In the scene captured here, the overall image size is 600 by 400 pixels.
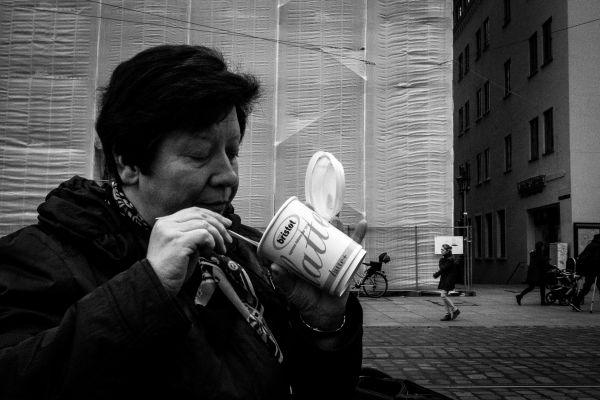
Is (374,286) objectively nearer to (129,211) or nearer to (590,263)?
(590,263)

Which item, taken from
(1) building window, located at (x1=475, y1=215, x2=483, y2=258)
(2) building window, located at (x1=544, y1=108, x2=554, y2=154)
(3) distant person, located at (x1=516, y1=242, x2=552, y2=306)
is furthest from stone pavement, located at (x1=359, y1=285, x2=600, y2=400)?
(1) building window, located at (x1=475, y1=215, x2=483, y2=258)

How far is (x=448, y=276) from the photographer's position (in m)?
11.6

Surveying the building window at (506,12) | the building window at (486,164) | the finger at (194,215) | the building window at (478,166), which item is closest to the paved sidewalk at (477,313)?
the finger at (194,215)

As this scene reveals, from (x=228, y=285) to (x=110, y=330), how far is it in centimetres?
34

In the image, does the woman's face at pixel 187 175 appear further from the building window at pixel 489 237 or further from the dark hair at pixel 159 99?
the building window at pixel 489 237

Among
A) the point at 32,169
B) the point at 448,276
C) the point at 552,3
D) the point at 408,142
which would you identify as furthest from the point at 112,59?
the point at 552,3

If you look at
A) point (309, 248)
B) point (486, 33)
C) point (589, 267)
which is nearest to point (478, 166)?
point (486, 33)

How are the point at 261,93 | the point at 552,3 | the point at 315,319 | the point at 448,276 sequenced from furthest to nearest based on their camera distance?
the point at 552,3 < the point at 448,276 < the point at 261,93 < the point at 315,319

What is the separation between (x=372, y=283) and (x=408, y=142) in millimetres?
3990

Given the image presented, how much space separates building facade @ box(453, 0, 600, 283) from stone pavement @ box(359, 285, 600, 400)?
7.39 metres

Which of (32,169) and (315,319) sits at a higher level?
(32,169)

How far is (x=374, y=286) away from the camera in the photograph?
17047 mm

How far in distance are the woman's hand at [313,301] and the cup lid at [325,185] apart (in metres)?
0.10

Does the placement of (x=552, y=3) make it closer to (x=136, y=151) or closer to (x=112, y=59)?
(x=112, y=59)
